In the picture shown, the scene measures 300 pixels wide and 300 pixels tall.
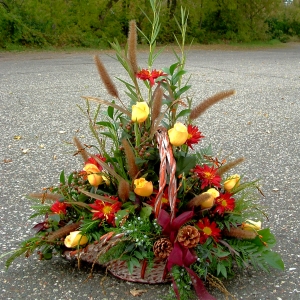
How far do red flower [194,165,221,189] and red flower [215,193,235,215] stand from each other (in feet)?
0.21

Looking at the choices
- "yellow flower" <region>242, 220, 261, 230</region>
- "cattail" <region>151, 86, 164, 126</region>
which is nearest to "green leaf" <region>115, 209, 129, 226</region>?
"cattail" <region>151, 86, 164, 126</region>

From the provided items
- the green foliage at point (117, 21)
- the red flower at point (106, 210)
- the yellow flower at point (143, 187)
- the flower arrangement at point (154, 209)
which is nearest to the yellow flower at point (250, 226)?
the flower arrangement at point (154, 209)

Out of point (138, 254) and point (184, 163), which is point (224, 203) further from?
point (138, 254)

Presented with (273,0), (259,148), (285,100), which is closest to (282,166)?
(259,148)

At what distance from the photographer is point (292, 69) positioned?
11.2 m

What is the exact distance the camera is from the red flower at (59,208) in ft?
7.38

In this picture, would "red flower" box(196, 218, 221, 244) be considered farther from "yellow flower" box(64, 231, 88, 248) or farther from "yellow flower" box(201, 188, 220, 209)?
"yellow flower" box(64, 231, 88, 248)

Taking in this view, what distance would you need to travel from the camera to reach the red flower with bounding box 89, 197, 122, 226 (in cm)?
211

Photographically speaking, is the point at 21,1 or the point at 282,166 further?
the point at 21,1

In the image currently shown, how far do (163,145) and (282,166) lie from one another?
7.96 ft

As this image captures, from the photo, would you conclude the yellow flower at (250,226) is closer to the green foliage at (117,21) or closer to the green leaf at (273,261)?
the green leaf at (273,261)

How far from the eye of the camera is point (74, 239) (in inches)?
83.0

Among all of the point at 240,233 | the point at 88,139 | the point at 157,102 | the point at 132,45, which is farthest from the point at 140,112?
the point at 88,139

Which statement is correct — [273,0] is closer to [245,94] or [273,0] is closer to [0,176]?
[245,94]
